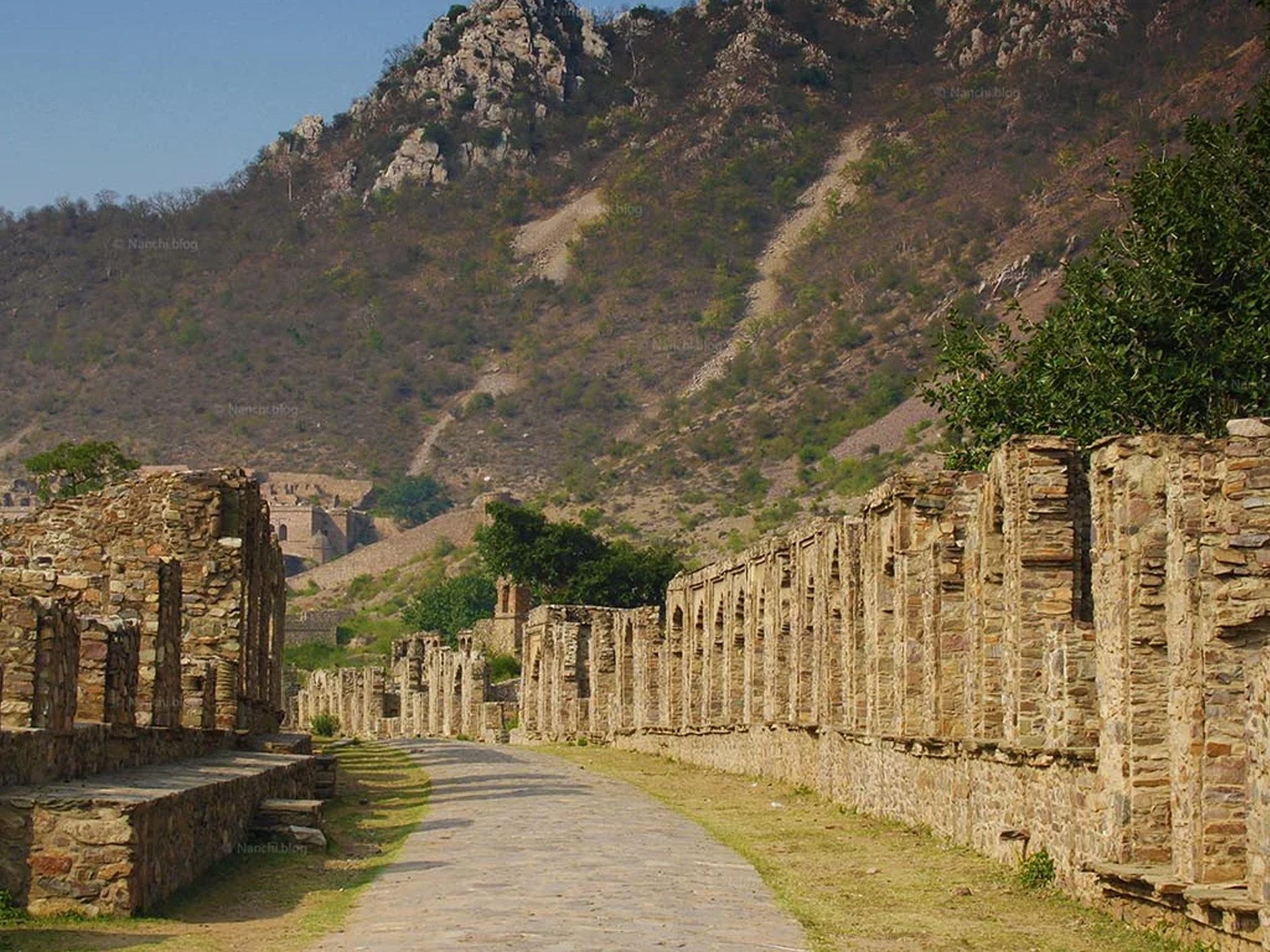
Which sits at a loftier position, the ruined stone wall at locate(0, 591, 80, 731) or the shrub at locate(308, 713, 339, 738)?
the ruined stone wall at locate(0, 591, 80, 731)

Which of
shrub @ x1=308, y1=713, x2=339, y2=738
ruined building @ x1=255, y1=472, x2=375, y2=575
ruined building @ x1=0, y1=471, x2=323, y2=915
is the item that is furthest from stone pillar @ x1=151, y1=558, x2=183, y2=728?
ruined building @ x1=255, y1=472, x2=375, y2=575

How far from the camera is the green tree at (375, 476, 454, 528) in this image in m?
193

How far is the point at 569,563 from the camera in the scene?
315ft

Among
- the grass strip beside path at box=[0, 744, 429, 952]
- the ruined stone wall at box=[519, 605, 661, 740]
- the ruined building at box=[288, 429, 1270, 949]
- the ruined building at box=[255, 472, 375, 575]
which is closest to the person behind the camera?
the grass strip beside path at box=[0, 744, 429, 952]

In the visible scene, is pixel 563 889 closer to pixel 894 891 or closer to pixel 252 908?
pixel 252 908

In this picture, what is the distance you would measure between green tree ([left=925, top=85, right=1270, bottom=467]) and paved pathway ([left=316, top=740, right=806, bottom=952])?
1140 cm

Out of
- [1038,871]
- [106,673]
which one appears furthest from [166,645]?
[1038,871]

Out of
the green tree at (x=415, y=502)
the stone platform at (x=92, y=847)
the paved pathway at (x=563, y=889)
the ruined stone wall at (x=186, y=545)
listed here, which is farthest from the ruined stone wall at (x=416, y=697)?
the green tree at (x=415, y=502)

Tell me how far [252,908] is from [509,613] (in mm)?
80676

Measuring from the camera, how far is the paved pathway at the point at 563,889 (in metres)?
12.5

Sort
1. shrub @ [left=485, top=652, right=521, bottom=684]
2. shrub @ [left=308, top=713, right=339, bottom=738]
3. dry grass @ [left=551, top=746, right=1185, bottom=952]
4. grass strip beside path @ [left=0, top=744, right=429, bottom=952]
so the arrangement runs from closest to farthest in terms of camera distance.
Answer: grass strip beside path @ [left=0, top=744, right=429, bottom=952]
dry grass @ [left=551, top=746, right=1185, bottom=952]
shrub @ [left=308, top=713, right=339, bottom=738]
shrub @ [left=485, top=652, right=521, bottom=684]

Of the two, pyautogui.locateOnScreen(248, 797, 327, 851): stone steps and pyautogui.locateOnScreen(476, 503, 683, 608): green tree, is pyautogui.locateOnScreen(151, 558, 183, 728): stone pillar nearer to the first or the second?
pyautogui.locateOnScreen(248, 797, 327, 851): stone steps

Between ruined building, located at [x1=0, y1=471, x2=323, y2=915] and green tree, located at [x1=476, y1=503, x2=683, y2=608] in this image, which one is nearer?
ruined building, located at [x1=0, y1=471, x2=323, y2=915]

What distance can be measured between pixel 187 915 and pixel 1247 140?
79.9 ft
